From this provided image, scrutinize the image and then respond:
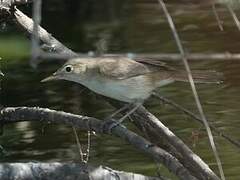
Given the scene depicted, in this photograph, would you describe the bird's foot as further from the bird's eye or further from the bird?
the bird's eye

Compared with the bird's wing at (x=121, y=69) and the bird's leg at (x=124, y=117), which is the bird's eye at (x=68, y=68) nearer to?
the bird's wing at (x=121, y=69)

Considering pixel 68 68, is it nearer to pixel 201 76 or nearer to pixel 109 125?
pixel 109 125

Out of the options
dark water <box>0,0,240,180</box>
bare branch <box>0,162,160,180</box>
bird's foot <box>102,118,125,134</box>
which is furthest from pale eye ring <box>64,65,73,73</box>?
bare branch <box>0,162,160,180</box>

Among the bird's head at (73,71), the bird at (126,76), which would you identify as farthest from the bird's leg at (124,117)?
the bird's head at (73,71)

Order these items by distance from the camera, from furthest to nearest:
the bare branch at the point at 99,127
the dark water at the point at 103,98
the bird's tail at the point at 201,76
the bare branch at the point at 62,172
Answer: the dark water at the point at 103,98, the bird's tail at the point at 201,76, the bare branch at the point at 62,172, the bare branch at the point at 99,127

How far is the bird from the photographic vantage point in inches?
158

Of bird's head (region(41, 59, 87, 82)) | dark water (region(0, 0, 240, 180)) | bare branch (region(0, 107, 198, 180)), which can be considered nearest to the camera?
bare branch (region(0, 107, 198, 180))

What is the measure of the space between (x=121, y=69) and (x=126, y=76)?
0.07m

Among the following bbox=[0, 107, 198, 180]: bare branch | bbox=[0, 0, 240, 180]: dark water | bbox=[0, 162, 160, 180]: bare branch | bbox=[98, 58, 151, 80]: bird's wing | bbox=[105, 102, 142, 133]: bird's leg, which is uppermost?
bbox=[98, 58, 151, 80]: bird's wing

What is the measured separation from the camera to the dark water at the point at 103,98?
557 cm

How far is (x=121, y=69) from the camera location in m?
4.04

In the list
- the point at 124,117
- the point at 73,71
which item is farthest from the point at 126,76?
the point at 73,71

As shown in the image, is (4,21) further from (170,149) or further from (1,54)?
(1,54)

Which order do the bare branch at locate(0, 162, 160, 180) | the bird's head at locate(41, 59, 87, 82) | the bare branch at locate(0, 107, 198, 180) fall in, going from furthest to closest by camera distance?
1. the bird's head at locate(41, 59, 87, 82)
2. the bare branch at locate(0, 162, 160, 180)
3. the bare branch at locate(0, 107, 198, 180)
